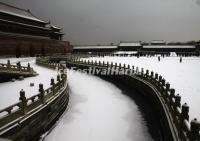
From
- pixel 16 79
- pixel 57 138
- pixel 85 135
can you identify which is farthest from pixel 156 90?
pixel 16 79

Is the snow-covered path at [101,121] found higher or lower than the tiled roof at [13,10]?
lower

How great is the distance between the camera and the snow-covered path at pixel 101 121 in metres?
12.4

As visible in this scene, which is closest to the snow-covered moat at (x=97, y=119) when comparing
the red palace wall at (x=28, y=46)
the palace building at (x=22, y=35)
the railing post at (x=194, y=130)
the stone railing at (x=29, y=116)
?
the stone railing at (x=29, y=116)

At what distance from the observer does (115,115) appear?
15.9m

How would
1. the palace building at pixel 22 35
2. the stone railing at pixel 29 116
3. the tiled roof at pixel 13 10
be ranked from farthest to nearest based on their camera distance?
the tiled roof at pixel 13 10
the palace building at pixel 22 35
the stone railing at pixel 29 116

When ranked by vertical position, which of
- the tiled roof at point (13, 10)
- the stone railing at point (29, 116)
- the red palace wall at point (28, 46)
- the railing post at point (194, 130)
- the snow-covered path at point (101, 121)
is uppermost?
the tiled roof at point (13, 10)

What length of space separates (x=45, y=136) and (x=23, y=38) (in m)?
37.7

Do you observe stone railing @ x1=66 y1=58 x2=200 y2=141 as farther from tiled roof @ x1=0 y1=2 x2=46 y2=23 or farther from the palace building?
tiled roof @ x1=0 y1=2 x2=46 y2=23

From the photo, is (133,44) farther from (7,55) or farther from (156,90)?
(156,90)

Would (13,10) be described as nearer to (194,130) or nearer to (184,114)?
(184,114)

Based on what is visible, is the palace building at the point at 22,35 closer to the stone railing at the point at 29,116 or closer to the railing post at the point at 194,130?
the stone railing at the point at 29,116

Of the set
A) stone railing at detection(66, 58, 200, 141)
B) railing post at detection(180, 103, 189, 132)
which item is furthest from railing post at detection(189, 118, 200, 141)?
railing post at detection(180, 103, 189, 132)

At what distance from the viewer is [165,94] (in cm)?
1294

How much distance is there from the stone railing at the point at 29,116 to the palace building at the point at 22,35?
30.0 metres
